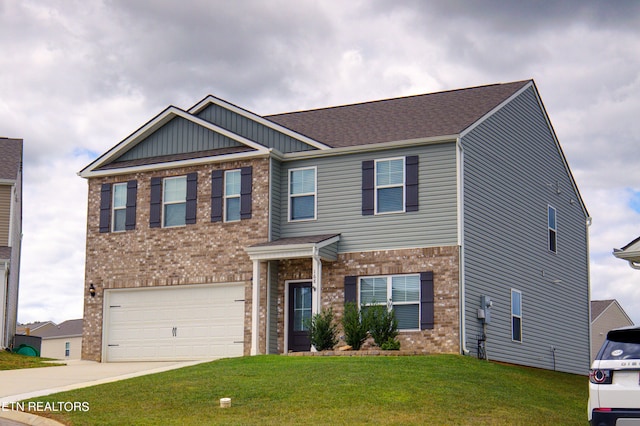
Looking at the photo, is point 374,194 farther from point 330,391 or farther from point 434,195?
point 330,391

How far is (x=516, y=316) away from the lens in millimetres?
26953

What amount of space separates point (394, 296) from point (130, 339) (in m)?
8.27

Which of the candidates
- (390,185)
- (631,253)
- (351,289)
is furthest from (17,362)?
(631,253)

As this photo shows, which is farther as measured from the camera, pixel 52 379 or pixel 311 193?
pixel 311 193

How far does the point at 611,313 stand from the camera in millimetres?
56156

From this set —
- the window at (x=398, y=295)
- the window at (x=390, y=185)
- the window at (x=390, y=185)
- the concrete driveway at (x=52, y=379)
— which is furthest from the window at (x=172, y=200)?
the window at (x=398, y=295)

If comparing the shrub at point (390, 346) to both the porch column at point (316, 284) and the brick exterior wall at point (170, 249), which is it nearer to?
the porch column at point (316, 284)

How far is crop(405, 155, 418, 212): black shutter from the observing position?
24.8m

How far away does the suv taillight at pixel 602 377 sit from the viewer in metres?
10.4

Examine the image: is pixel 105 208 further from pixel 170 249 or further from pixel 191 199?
pixel 191 199

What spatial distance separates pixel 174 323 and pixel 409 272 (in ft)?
23.4

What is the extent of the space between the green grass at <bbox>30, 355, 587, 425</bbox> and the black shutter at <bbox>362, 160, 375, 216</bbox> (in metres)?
5.09

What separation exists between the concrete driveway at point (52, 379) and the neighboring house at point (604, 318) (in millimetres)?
34527

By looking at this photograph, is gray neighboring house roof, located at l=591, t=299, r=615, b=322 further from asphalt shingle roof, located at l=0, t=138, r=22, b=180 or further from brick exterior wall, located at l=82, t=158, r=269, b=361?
brick exterior wall, located at l=82, t=158, r=269, b=361
